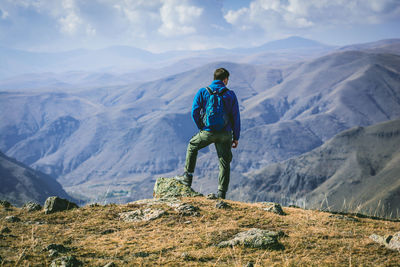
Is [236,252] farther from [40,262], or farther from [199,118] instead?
[199,118]

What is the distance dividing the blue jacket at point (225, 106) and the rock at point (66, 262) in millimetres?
5427

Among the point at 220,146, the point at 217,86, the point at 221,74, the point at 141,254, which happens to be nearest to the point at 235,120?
the point at 220,146

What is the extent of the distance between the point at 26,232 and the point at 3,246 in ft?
3.42

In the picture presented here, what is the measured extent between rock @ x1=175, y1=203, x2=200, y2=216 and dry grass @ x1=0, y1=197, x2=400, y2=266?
0.47 ft

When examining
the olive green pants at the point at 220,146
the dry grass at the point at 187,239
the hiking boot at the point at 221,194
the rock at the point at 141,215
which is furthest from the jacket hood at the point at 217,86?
the rock at the point at 141,215

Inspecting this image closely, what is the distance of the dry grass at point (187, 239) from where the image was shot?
16.3 feet

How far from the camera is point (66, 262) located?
457 centimetres

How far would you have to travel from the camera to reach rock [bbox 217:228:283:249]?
219 inches

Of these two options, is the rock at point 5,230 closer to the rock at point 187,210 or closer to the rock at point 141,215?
the rock at point 141,215

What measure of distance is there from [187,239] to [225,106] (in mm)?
4420

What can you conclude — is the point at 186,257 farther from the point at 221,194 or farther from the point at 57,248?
the point at 221,194

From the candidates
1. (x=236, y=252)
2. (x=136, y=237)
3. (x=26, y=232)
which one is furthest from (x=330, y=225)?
(x=26, y=232)

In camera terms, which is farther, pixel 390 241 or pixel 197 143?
pixel 197 143

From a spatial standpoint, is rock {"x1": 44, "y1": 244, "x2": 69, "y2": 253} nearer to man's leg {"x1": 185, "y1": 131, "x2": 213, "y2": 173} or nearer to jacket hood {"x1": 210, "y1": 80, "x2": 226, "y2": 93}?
man's leg {"x1": 185, "y1": 131, "x2": 213, "y2": 173}
